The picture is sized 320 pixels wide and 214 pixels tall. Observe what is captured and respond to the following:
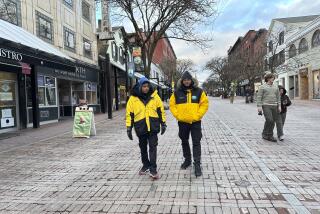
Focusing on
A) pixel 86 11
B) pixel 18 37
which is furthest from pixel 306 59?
pixel 18 37

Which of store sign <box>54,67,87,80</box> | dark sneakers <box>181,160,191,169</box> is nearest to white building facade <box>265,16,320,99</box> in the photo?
store sign <box>54,67,87,80</box>

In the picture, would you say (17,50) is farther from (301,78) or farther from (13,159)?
(301,78)

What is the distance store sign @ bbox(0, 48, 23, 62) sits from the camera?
9928mm

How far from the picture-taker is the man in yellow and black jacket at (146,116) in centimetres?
629

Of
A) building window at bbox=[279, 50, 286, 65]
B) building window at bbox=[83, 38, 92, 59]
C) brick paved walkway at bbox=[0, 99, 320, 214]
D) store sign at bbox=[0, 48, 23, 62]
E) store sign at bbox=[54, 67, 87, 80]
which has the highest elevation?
building window at bbox=[279, 50, 286, 65]

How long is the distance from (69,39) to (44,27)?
142 inches

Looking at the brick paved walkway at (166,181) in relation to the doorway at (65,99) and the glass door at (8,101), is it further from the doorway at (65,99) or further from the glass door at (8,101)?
the doorway at (65,99)

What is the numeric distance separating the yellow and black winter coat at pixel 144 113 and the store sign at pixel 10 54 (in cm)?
519

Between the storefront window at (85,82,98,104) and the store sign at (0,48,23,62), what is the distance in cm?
1509

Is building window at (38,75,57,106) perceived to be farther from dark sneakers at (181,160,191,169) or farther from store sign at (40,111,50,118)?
dark sneakers at (181,160,191,169)

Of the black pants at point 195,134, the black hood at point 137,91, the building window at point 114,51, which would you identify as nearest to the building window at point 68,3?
the building window at point 114,51

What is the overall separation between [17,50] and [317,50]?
31.8 metres

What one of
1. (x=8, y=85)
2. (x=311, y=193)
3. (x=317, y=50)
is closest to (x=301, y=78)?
(x=317, y=50)

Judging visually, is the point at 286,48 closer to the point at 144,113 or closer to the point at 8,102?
the point at 8,102
